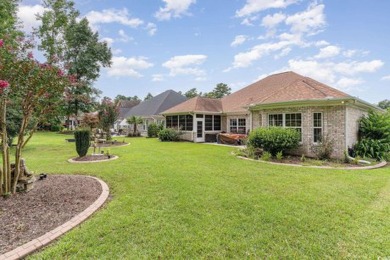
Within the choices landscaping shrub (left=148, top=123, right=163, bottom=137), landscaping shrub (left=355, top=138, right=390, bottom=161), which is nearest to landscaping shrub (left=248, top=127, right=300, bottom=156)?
landscaping shrub (left=355, top=138, right=390, bottom=161)

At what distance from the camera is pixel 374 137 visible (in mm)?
11406

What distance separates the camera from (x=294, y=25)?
43.2 ft

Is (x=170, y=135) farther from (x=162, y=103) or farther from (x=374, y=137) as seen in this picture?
(x=374, y=137)

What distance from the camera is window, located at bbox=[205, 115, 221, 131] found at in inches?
803

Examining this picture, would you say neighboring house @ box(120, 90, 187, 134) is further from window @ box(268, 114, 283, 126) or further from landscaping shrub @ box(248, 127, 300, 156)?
landscaping shrub @ box(248, 127, 300, 156)

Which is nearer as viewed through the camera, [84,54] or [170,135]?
[170,135]

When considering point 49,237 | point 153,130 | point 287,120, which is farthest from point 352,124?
point 153,130

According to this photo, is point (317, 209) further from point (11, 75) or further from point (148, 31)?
point (148, 31)

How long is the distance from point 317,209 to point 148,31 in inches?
597

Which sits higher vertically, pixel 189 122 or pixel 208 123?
pixel 189 122

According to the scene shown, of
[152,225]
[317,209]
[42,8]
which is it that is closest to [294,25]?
[317,209]

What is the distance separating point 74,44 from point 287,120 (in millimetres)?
34766

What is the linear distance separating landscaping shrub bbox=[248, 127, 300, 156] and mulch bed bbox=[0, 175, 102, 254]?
7881mm

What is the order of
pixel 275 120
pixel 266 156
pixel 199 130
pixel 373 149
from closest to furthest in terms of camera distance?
1. pixel 266 156
2. pixel 373 149
3. pixel 275 120
4. pixel 199 130
